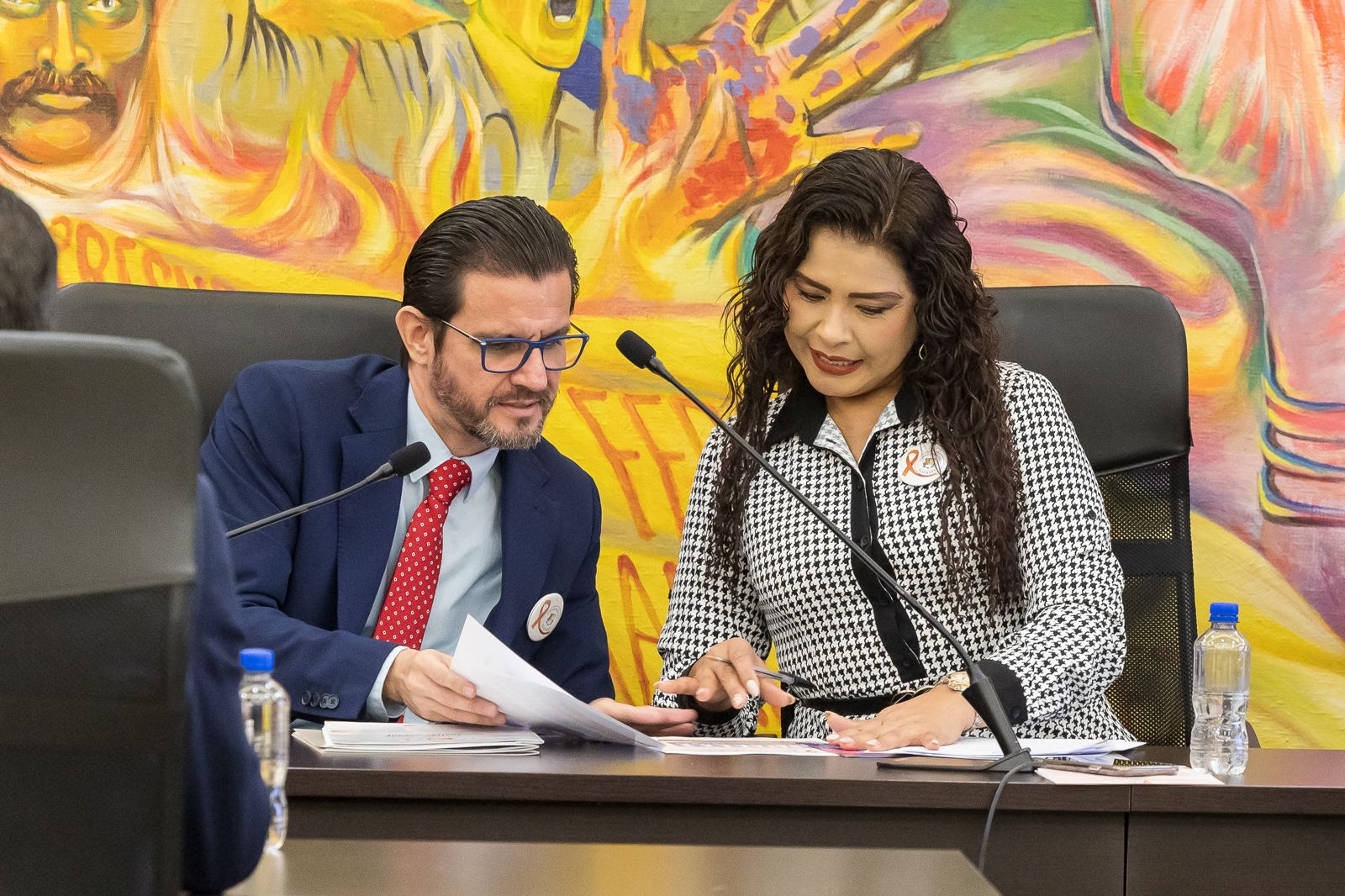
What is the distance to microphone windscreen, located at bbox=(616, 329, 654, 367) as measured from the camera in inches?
69.1

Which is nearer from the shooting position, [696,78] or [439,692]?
[439,692]

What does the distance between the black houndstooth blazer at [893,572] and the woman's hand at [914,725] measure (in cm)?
15

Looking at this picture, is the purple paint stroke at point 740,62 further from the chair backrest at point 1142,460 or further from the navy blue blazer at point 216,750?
the navy blue blazer at point 216,750

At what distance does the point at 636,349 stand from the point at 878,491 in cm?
44

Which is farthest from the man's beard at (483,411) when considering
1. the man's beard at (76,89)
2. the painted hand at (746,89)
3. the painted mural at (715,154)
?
the man's beard at (76,89)

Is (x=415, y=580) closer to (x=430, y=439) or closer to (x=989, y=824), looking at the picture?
(x=430, y=439)

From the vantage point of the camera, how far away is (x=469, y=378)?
2.06 m

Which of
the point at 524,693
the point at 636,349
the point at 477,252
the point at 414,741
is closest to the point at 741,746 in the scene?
the point at 524,693

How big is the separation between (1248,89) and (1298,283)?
0.37 metres

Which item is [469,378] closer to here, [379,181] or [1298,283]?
[379,181]

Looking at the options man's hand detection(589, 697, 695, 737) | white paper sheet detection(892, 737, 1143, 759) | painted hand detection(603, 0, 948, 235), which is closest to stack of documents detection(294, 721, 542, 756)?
man's hand detection(589, 697, 695, 737)

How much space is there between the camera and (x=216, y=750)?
80 cm

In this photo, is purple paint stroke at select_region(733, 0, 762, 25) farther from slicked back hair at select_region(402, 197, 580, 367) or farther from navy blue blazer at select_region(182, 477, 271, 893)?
navy blue blazer at select_region(182, 477, 271, 893)

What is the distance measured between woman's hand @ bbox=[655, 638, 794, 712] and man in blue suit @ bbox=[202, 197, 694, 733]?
0.23m
